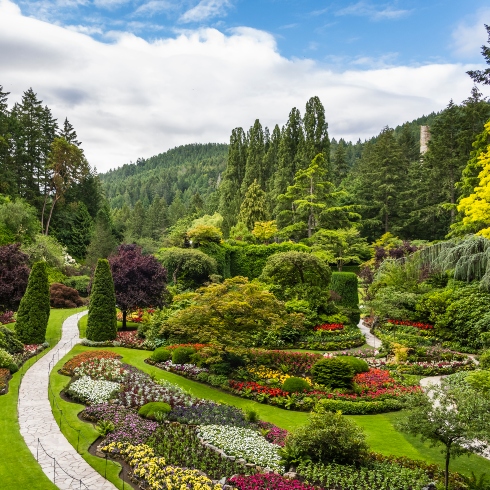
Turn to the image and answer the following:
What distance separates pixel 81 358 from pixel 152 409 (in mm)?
6737

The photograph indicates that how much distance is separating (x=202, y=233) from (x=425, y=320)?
748 inches

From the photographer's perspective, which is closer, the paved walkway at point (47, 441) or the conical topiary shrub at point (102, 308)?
the paved walkway at point (47, 441)

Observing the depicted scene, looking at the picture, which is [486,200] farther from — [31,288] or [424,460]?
[31,288]

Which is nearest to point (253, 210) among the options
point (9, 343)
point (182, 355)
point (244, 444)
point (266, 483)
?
point (182, 355)

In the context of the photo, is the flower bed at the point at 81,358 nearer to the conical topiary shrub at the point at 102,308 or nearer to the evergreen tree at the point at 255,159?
the conical topiary shrub at the point at 102,308

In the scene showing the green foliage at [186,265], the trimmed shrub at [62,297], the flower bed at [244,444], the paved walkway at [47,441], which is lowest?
the paved walkway at [47,441]

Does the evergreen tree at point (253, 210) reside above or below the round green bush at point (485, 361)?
above

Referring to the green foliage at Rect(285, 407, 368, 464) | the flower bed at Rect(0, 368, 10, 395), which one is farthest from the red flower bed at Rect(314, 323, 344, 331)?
the flower bed at Rect(0, 368, 10, 395)

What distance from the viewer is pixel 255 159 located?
5838 centimetres

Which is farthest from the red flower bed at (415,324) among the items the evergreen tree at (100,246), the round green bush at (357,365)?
the evergreen tree at (100,246)

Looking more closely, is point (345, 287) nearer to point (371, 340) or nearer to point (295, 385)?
point (371, 340)

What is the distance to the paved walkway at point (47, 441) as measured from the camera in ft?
29.1

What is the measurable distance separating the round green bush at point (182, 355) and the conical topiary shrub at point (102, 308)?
508 cm

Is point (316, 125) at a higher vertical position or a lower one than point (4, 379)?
higher
